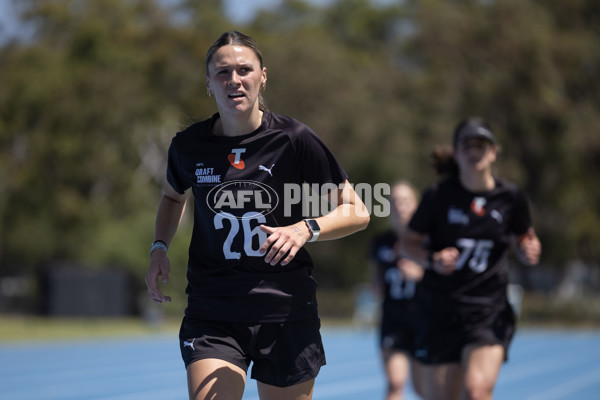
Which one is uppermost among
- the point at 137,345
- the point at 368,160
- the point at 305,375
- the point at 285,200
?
the point at 368,160

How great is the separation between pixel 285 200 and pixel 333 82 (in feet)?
122

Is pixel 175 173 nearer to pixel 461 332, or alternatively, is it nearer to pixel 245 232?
pixel 245 232

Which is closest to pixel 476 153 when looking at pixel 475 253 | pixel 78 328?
pixel 475 253

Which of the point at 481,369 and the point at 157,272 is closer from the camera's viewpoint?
the point at 157,272

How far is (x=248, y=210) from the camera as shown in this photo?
369cm

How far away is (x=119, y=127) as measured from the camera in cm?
3684

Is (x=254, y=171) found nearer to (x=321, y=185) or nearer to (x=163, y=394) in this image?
(x=321, y=185)

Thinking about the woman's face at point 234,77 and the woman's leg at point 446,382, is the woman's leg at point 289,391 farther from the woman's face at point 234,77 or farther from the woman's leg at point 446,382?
the woman's leg at point 446,382

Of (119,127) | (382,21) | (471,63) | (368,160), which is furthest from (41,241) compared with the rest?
(382,21)

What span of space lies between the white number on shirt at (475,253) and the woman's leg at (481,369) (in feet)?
1.60

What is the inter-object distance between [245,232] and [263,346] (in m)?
0.47

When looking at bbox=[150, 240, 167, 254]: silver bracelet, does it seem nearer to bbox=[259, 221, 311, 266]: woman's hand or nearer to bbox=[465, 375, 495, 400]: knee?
bbox=[259, 221, 311, 266]: woman's hand

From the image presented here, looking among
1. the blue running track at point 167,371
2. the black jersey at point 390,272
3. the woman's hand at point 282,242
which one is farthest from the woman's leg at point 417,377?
the woman's hand at point 282,242

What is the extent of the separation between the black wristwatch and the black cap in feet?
7.11
